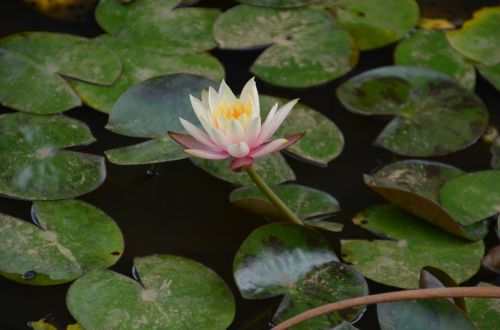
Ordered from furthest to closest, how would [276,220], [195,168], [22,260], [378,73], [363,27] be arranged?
[363,27] → [378,73] → [195,168] → [276,220] → [22,260]

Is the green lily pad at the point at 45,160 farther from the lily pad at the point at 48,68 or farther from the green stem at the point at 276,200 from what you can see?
the green stem at the point at 276,200

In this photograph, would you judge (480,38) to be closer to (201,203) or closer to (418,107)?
(418,107)

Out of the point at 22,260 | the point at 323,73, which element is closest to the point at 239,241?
the point at 22,260

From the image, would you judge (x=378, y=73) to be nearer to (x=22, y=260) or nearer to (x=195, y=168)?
(x=195, y=168)

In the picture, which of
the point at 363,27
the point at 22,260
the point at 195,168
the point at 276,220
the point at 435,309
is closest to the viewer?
the point at 435,309

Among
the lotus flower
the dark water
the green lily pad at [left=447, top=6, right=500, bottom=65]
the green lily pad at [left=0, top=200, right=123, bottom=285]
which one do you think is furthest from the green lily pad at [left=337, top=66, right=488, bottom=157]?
the green lily pad at [left=0, top=200, right=123, bottom=285]

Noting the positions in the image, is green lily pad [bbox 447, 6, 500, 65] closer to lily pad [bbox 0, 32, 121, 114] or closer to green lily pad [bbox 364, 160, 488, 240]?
green lily pad [bbox 364, 160, 488, 240]
